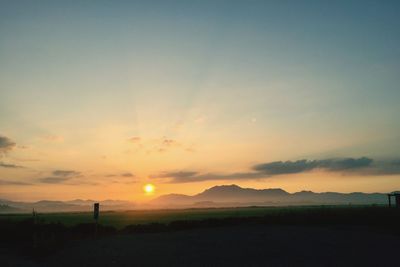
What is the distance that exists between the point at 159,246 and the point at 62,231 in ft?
48.0

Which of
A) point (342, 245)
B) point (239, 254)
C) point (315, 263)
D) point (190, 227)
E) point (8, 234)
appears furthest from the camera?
point (190, 227)

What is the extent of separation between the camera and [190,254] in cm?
2238

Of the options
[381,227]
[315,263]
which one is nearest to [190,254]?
[315,263]

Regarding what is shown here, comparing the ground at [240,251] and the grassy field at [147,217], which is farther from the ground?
the grassy field at [147,217]

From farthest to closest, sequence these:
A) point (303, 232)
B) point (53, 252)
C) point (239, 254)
Answer: point (303, 232) → point (53, 252) → point (239, 254)

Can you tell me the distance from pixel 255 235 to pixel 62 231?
17.1 m

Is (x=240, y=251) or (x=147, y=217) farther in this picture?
(x=147, y=217)

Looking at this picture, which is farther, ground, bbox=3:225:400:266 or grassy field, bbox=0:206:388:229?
grassy field, bbox=0:206:388:229

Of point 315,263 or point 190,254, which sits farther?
point 190,254

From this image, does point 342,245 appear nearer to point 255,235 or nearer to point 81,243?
point 255,235

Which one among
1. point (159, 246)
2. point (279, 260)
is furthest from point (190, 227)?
point (279, 260)

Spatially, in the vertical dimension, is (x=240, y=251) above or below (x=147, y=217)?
below

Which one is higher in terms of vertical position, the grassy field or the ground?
the grassy field

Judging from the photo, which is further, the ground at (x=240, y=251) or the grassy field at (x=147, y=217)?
the grassy field at (x=147, y=217)
